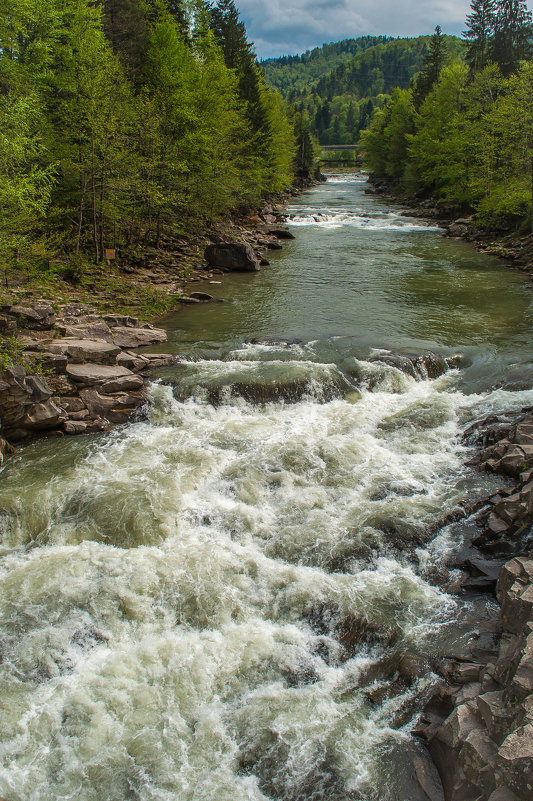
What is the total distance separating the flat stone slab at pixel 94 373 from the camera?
1321cm

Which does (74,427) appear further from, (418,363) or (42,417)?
(418,363)

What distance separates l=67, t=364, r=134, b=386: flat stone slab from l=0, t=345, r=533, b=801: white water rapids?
1.89 metres

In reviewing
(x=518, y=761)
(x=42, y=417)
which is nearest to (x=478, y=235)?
(x=42, y=417)

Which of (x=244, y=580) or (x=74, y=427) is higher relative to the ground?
(x=74, y=427)

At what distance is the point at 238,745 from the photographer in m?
5.78

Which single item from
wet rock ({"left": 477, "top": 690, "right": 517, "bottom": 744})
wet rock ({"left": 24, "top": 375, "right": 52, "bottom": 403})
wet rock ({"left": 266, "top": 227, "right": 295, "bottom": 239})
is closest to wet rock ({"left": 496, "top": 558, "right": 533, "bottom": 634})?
wet rock ({"left": 477, "top": 690, "right": 517, "bottom": 744})

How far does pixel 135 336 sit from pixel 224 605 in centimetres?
1145

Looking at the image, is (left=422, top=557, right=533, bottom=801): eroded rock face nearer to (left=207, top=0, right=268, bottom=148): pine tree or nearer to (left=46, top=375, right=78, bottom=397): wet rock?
(left=46, top=375, right=78, bottom=397): wet rock

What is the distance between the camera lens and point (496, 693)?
5.21m

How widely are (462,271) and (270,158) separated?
32.8 m

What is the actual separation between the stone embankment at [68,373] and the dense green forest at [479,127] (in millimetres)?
27448

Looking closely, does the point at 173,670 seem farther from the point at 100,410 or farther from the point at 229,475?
the point at 100,410

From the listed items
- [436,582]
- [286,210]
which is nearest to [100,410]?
[436,582]

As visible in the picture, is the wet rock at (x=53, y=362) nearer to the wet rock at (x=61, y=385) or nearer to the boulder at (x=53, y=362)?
the boulder at (x=53, y=362)
